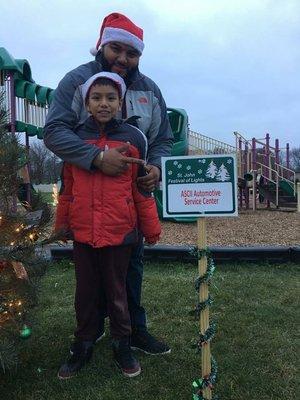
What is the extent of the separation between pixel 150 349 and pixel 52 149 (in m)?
1.35

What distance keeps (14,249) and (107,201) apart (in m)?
0.52

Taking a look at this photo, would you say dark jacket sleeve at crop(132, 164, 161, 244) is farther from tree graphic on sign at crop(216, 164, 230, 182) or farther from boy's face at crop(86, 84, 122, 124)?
tree graphic on sign at crop(216, 164, 230, 182)

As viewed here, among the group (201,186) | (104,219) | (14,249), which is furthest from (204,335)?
(14,249)

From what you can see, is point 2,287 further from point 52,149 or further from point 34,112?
point 34,112

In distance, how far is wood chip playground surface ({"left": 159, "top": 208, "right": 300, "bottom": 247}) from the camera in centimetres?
754

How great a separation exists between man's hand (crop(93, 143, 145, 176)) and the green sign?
32 cm

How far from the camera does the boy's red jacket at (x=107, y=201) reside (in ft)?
8.41

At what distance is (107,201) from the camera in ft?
8.39

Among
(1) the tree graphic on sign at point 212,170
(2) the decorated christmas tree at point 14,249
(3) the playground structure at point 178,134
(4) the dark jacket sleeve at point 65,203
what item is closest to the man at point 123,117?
(4) the dark jacket sleeve at point 65,203

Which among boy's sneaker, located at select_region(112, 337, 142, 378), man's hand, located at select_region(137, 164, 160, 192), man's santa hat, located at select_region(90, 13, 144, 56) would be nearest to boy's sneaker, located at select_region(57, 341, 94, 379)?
boy's sneaker, located at select_region(112, 337, 142, 378)

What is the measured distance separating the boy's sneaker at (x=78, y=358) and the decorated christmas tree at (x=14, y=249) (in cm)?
32

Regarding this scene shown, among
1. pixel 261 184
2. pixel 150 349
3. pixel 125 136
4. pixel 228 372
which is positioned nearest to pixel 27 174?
pixel 125 136

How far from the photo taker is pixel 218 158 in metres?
2.19

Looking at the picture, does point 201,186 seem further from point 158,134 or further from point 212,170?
point 158,134
